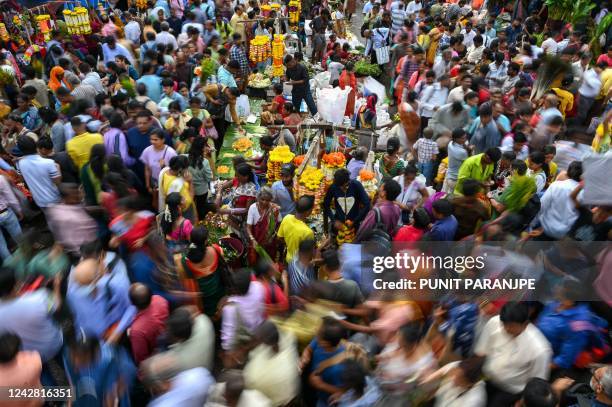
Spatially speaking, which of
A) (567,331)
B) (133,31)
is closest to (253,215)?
(567,331)

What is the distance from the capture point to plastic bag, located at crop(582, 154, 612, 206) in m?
4.86

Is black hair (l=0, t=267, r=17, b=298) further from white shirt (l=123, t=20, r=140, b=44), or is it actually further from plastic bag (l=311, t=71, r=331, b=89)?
white shirt (l=123, t=20, r=140, b=44)

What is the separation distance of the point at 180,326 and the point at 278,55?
23.5ft

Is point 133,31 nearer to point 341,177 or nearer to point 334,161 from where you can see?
point 334,161

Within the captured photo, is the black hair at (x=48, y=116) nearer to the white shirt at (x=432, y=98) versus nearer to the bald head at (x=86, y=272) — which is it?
the bald head at (x=86, y=272)

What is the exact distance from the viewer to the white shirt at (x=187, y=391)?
3.03 metres

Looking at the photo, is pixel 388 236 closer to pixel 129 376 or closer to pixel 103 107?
pixel 129 376

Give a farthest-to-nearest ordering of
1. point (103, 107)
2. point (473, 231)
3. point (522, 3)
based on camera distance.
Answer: point (522, 3) → point (103, 107) → point (473, 231)

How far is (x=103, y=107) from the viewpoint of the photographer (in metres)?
6.48

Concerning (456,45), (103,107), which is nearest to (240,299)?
(103,107)

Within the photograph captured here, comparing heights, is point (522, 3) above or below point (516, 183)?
above

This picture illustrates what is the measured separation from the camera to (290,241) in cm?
460

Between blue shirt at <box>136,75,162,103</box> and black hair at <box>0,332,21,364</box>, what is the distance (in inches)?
192

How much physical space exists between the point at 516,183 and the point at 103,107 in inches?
195
